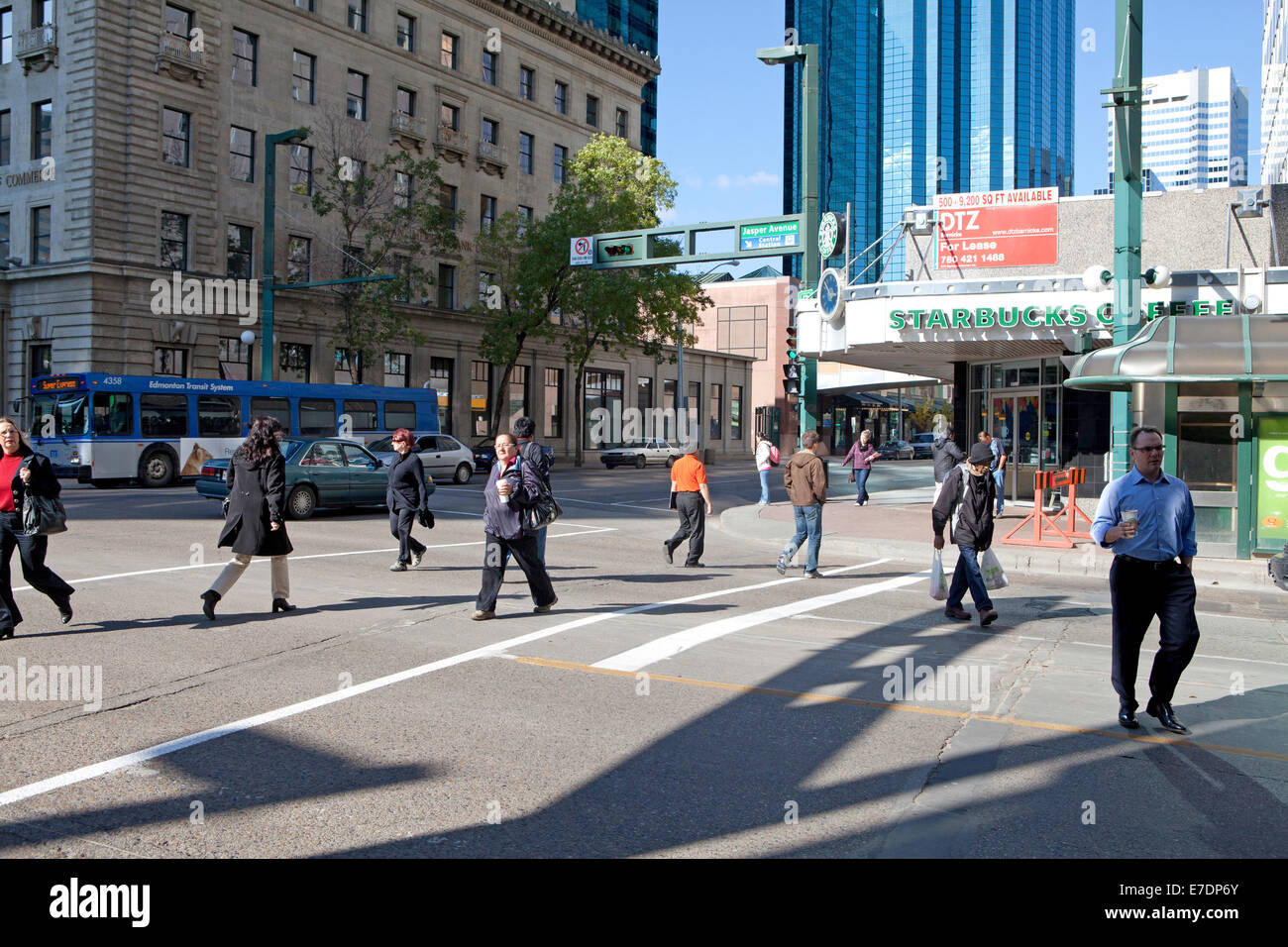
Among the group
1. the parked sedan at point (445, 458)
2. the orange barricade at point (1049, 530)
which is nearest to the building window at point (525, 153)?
the parked sedan at point (445, 458)

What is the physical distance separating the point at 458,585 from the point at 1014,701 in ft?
21.4

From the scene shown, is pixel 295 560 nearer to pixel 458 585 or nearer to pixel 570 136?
pixel 458 585

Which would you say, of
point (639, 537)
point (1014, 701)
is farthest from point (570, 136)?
point (1014, 701)

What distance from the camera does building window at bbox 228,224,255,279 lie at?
37.1m

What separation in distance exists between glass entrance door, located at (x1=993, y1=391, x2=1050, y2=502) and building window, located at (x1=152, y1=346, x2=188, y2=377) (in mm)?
25984

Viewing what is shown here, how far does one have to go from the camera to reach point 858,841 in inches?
174

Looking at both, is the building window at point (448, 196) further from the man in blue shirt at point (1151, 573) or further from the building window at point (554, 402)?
the man in blue shirt at point (1151, 573)

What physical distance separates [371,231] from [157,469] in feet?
48.5

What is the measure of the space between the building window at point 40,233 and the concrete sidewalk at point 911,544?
25.9 m

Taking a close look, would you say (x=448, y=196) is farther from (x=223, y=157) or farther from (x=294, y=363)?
(x=294, y=363)

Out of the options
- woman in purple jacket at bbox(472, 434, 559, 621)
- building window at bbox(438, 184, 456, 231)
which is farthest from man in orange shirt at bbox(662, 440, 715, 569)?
building window at bbox(438, 184, 456, 231)

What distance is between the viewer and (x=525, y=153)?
50.3 meters

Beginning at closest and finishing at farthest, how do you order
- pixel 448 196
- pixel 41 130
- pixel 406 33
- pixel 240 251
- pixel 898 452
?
pixel 41 130, pixel 240 251, pixel 406 33, pixel 448 196, pixel 898 452

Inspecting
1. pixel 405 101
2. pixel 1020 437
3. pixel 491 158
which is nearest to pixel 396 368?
pixel 491 158
